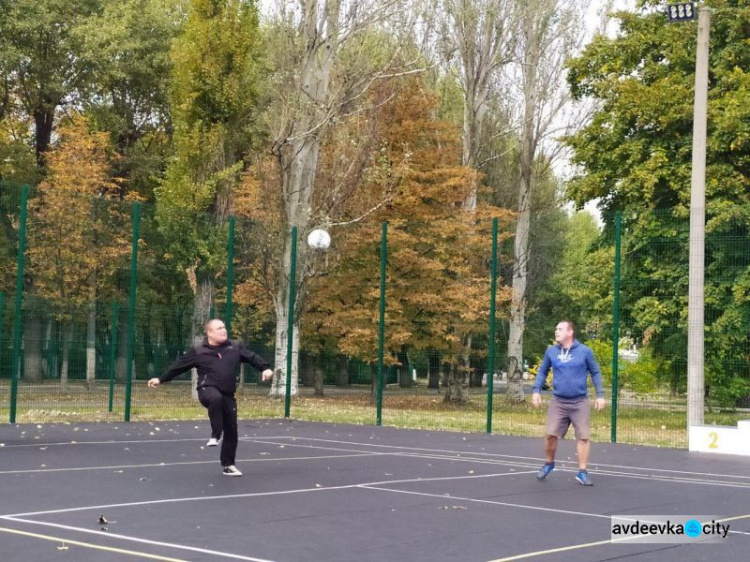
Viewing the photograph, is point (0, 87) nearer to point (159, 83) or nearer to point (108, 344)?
point (159, 83)

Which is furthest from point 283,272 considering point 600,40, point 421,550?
point 421,550

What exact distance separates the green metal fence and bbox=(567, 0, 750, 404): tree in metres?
0.09

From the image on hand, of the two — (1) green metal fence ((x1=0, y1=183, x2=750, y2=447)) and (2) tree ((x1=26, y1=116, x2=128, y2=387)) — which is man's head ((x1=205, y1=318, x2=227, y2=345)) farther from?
(2) tree ((x1=26, y1=116, x2=128, y2=387))

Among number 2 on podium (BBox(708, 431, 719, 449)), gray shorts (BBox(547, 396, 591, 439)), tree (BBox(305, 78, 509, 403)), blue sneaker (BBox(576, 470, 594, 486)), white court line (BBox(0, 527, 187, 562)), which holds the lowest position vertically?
→ white court line (BBox(0, 527, 187, 562))

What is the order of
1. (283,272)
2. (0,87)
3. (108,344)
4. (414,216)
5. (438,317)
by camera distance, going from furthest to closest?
1. (0,87)
2. (414,216)
3. (438,317)
4. (283,272)
5. (108,344)

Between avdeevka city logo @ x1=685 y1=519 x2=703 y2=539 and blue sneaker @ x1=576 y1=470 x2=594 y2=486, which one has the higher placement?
blue sneaker @ x1=576 y1=470 x2=594 y2=486

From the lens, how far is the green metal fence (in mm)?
22797

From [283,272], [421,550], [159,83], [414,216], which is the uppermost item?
[159,83]

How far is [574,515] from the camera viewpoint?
34.5 ft

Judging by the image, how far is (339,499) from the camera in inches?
441

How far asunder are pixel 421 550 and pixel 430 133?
103 ft

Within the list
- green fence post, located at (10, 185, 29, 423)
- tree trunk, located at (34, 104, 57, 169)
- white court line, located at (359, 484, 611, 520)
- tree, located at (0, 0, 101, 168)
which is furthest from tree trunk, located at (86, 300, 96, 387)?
tree trunk, located at (34, 104, 57, 169)

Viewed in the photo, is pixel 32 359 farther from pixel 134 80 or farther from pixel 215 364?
pixel 134 80

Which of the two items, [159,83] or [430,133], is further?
[159,83]
